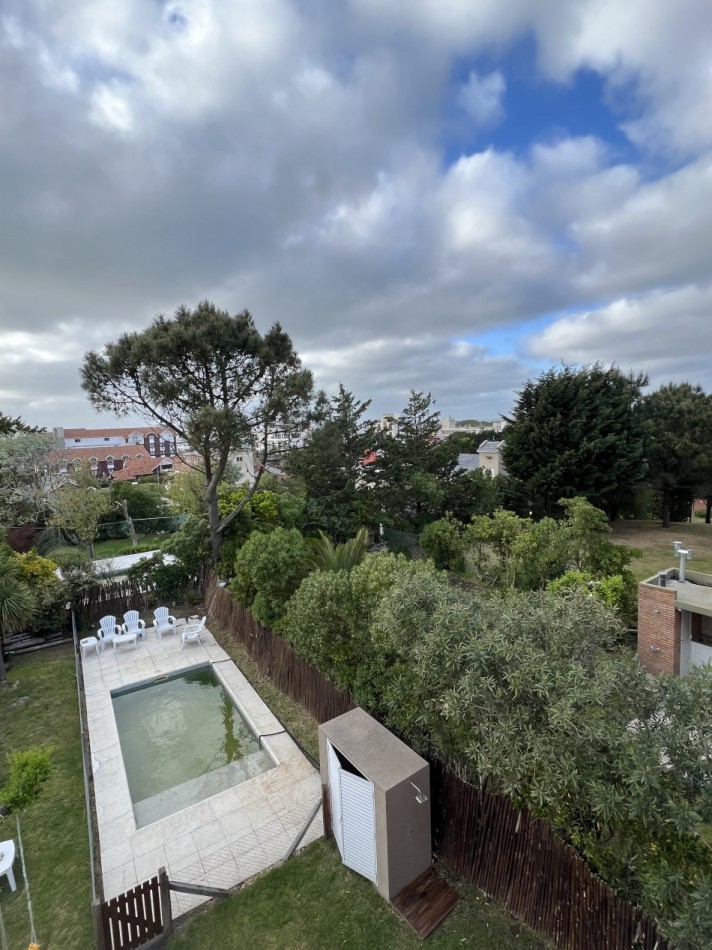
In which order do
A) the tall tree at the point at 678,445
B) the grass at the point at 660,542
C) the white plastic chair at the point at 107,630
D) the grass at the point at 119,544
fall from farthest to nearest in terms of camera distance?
1. the tall tree at the point at 678,445
2. the grass at the point at 119,544
3. the grass at the point at 660,542
4. the white plastic chair at the point at 107,630

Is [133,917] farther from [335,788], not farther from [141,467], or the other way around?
[141,467]

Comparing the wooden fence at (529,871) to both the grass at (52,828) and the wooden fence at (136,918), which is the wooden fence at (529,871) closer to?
the wooden fence at (136,918)

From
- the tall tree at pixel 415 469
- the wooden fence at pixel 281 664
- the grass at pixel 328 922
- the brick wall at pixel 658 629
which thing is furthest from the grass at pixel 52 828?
the tall tree at pixel 415 469

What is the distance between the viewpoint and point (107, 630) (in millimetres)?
12477

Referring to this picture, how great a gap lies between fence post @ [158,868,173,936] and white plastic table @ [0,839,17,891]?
2263 mm

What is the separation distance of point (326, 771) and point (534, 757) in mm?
2967

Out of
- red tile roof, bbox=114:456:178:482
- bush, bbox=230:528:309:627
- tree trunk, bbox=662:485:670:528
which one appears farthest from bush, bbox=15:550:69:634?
red tile roof, bbox=114:456:178:482

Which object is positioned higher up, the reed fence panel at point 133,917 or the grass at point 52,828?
the reed fence panel at point 133,917

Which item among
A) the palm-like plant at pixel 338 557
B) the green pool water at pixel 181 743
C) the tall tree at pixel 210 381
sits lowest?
the green pool water at pixel 181 743

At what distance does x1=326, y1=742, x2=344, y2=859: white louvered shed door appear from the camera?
5.11 meters

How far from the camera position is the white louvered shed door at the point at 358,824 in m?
4.71

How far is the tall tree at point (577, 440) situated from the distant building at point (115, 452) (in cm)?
1789

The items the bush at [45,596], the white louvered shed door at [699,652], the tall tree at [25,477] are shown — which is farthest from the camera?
the tall tree at [25,477]

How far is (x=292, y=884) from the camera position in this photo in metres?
5.02
